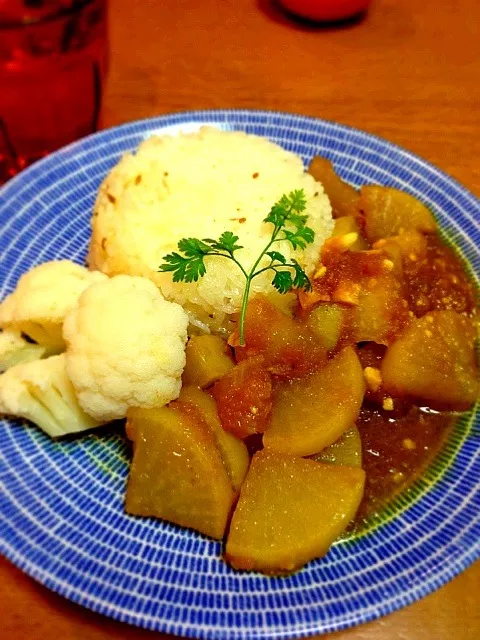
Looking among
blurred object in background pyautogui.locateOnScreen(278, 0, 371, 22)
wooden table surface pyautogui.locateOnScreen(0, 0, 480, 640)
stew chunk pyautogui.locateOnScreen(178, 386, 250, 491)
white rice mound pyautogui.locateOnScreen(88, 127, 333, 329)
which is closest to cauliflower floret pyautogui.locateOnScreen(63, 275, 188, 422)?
stew chunk pyautogui.locateOnScreen(178, 386, 250, 491)

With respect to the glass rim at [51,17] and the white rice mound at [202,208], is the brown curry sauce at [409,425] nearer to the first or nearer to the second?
the white rice mound at [202,208]

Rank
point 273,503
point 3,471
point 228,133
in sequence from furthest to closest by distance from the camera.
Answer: point 228,133 → point 3,471 → point 273,503

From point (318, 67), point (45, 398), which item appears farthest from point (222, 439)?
point (318, 67)

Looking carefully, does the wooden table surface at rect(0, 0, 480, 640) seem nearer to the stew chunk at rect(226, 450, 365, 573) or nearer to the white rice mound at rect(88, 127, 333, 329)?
the white rice mound at rect(88, 127, 333, 329)

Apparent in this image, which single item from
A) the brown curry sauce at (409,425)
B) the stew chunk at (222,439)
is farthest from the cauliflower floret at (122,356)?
the brown curry sauce at (409,425)

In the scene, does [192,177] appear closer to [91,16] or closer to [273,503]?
[91,16]

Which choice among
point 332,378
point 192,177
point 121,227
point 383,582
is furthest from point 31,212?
point 383,582

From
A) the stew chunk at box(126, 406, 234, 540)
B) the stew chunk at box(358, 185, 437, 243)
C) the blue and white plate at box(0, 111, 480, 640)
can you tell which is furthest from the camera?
the stew chunk at box(358, 185, 437, 243)
